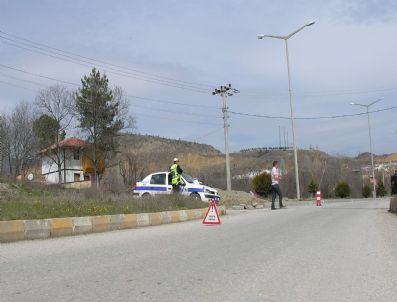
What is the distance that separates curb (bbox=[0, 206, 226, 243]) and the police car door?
22.7ft

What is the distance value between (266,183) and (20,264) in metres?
52.0

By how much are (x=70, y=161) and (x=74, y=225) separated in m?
57.4

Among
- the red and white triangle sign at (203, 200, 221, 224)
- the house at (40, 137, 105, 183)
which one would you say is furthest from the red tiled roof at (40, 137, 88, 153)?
the red and white triangle sign at (203, 200, 221, 224)

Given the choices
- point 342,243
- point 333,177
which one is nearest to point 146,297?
point 342,243

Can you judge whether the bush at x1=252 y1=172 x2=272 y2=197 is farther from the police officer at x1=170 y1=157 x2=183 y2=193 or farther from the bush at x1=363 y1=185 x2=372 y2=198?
the police officer at x1=170 y1=157 x2=183 y2=193

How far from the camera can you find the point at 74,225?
1211cm

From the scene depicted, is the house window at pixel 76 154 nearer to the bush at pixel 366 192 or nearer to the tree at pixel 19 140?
the tree at pixel 19 140

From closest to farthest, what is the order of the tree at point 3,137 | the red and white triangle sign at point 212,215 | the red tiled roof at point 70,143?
the red and white triangle sign at point 212,215, the tree at point 3,137, the red tiled roof at point 70,143

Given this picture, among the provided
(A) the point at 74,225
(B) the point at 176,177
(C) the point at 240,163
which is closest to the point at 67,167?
(B) the point at 176,177

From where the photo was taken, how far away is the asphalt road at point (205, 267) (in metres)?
5.90

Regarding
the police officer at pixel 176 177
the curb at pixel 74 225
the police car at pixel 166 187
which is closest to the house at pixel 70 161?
the police car at pixel 166 187

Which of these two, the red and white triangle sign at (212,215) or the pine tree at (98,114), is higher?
the pine tree at (98,114)

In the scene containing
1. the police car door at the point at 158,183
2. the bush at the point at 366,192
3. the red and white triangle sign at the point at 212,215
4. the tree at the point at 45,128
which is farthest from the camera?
the bush at the point at 366,192

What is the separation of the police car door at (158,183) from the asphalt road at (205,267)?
11.3 m
